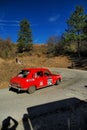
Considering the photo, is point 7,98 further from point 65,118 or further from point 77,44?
point 77,44

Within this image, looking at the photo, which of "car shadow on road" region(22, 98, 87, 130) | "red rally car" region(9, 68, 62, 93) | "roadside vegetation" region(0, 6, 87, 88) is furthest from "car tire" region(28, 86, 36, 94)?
"roadside vegetation" region(0, 6, 87, 88)

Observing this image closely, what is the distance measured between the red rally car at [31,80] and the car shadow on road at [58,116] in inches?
113

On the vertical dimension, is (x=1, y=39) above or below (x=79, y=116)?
above

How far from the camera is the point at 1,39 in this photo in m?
56.5

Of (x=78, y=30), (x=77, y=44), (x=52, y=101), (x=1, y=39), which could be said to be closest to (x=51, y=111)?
(x=52, y=101)

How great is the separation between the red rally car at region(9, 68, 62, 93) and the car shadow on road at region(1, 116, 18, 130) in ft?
13.6

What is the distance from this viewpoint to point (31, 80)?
1162 centimetres

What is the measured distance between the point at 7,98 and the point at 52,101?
3012 mm

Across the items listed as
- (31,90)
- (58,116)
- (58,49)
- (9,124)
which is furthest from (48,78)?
(58,49)

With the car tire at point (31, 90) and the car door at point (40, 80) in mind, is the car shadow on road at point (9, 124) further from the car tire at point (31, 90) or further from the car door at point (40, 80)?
the car door at point (40, 80)

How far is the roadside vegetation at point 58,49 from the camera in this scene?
116ft

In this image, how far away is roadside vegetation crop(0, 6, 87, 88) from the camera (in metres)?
35.3

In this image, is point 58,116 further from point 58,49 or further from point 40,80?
point 58,49

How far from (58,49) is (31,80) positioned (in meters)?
38.1
